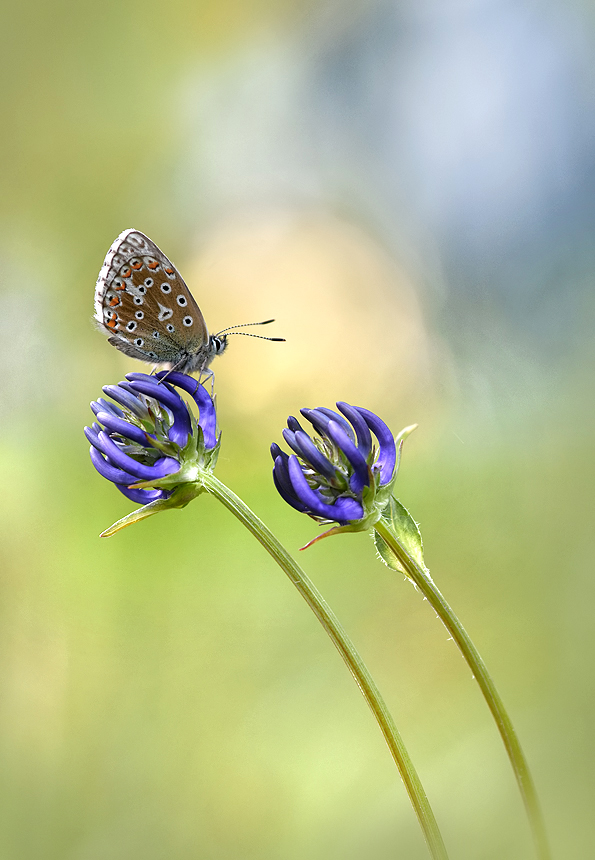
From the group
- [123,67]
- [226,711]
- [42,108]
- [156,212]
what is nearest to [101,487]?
[226,711]

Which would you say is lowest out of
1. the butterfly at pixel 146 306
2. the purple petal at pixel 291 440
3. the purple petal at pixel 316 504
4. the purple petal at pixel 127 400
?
the purple petal at pixel 316 504

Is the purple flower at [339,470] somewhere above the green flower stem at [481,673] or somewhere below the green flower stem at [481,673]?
above

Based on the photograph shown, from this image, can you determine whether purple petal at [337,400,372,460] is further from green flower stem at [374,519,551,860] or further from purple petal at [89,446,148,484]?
purple petal at [89,446,148,484]

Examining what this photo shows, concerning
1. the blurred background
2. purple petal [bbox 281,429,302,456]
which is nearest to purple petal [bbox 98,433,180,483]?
purple petal [bbox 281,429,302,456]

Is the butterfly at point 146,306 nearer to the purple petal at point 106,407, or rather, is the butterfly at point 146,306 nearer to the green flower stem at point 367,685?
the purple petal at point 106,407

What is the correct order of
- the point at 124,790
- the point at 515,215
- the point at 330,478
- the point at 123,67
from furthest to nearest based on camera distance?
the point at 123,67 → the point at 515,215 → the point at 124,790 → the point at 330,478

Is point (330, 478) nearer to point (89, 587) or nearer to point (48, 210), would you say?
point (89, 587)

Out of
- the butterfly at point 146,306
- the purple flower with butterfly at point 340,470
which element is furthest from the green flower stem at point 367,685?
the butterfly at point 146,306

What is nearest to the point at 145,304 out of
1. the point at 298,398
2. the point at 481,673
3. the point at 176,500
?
the point at 176,500
